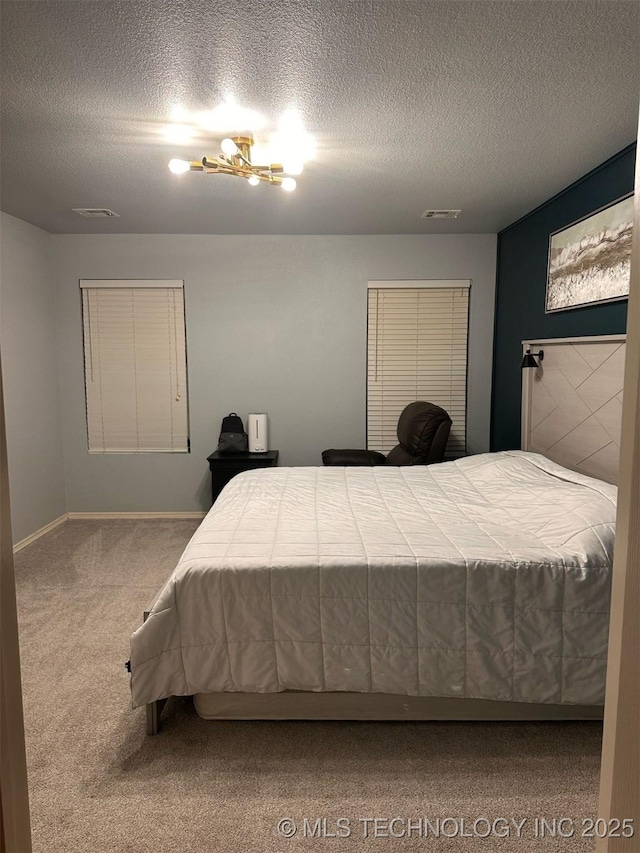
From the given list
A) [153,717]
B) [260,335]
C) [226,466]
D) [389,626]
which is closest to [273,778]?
[153,717]

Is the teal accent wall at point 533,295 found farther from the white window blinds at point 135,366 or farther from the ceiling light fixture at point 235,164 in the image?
the white window blinds at point 135,366

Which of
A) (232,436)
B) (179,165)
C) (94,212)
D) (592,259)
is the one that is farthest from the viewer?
(232,436)

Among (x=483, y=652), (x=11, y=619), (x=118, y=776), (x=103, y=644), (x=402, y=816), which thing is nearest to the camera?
(x=11, y=619)

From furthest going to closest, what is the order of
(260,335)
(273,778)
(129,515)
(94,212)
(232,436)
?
(129,515), (260,335), (232,436), (94,212), (273,778)

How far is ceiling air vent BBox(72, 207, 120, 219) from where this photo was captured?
3.99 m

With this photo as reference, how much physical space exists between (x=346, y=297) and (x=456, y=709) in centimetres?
360

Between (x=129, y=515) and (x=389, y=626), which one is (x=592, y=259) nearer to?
(x=389, y=626)

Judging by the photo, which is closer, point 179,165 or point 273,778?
point 273,778

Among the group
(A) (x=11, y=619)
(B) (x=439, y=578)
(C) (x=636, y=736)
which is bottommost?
(B) (x=439, y=578)

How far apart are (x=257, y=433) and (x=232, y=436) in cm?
22

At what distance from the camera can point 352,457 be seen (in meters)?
4.62

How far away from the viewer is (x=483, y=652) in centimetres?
214

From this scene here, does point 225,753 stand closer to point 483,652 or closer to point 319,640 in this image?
point 319,640

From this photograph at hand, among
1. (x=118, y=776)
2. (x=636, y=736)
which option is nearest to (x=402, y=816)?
(x=118, y=776)
